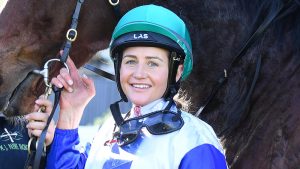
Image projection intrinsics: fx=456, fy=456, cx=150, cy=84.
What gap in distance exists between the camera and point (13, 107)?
2.42 m

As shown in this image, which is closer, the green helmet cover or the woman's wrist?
the green helmet cover

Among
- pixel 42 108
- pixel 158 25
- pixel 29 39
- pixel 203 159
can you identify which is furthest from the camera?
pixel 29 39

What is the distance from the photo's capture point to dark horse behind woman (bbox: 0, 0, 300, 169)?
7.09 ft

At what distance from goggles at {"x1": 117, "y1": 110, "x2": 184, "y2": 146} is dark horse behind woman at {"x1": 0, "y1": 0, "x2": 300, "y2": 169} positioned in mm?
511

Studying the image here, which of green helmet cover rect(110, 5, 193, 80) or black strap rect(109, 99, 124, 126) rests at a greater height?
green helmet cover rect(110, 5, 193, 80)

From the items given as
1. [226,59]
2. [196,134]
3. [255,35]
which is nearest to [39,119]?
[196,134]

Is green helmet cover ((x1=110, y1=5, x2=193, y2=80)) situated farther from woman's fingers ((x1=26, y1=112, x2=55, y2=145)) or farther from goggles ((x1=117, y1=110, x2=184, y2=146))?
woman's fingers ((x1=26, y1=112, x2=55, y2=145))

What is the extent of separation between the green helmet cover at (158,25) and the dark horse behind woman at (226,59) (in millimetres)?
407

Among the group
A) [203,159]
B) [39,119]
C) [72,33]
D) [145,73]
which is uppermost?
[72,33]

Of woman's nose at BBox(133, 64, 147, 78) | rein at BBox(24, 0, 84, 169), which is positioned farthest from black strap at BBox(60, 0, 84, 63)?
woman's nose at BBox(133, 64, 147, 78)

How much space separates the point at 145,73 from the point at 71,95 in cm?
48

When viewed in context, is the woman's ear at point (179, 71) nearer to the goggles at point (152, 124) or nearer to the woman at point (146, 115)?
the woman at point (146, 115)

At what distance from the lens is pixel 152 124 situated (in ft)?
6.17

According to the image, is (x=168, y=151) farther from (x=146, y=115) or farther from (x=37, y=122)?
(x=37, y=122)
